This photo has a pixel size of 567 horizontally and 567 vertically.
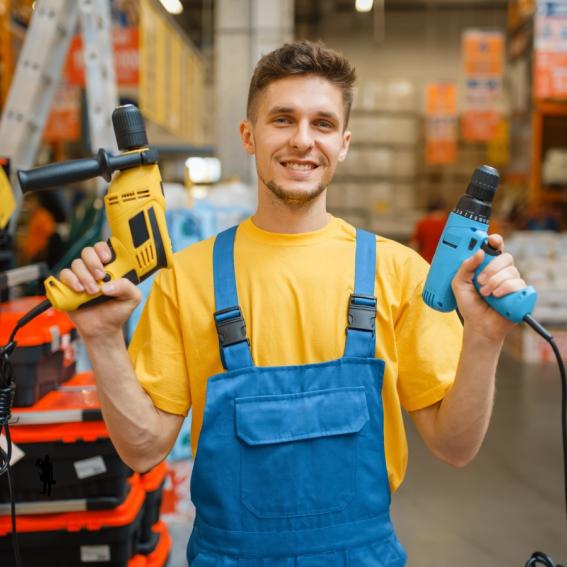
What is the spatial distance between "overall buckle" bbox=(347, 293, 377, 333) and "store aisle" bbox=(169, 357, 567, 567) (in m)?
2.24

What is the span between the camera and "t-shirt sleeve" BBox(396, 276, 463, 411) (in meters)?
1.60

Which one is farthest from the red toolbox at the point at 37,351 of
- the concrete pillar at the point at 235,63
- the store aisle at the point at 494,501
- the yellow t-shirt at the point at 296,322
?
the concrete pillar at the point at 235,63

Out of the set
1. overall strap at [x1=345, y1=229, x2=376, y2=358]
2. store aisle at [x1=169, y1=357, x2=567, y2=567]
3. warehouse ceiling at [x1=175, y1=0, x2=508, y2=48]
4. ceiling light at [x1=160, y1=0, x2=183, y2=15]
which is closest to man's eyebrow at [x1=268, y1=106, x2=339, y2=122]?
overall strap at [x1=345, y1=229, x2=376, y2=358]

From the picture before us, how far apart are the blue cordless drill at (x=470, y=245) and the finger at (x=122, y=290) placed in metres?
0.59

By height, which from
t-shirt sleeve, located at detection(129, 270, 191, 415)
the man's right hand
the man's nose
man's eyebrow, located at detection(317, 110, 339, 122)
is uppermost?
man's eyebrow, located at detection(317, 110, 339, 122)

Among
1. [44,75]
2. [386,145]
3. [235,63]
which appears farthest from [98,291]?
[386,145]

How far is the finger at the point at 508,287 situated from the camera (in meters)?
1.33

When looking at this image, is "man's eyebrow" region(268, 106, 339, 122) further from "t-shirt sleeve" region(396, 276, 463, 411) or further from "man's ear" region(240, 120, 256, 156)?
"t-shirt sleeve" region(396, 276, 463, 411)

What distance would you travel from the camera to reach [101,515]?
256 centimetres

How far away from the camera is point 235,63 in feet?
33.6

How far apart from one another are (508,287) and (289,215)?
1.77 feet

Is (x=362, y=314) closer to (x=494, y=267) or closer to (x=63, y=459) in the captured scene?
(x=494, y=267)

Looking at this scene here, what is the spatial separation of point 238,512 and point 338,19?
54.2 ft

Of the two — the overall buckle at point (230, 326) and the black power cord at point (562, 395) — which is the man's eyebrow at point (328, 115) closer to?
the overall buckle at point (230, 326)
